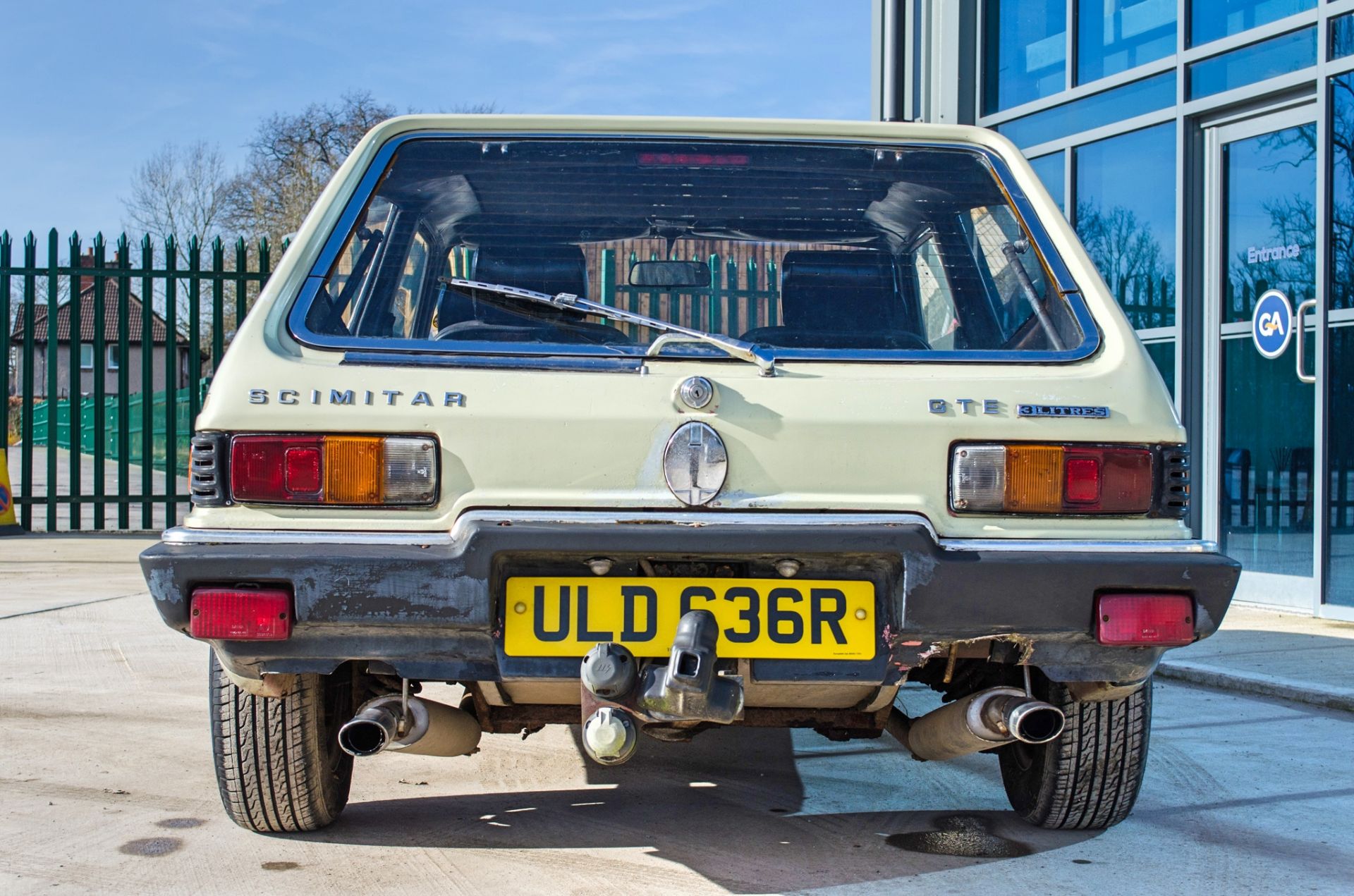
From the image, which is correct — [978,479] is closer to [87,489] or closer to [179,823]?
[179,823]

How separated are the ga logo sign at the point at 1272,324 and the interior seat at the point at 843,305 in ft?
19.2

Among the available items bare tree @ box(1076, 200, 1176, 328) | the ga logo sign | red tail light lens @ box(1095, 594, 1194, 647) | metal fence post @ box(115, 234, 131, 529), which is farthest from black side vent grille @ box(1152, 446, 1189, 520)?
metal fence post @ box(115, 234, 131, 529)

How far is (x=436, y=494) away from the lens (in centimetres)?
279

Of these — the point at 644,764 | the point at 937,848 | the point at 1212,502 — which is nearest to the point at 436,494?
the point at 937,848

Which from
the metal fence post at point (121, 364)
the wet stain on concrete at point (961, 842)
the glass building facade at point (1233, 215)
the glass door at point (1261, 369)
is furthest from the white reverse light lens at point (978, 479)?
the metal fence post at point (121, 364)

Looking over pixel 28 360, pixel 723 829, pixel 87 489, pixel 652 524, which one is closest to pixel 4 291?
pixel 28 360

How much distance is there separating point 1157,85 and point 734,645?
7.97 meters

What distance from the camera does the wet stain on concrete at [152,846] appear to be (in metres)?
3.37

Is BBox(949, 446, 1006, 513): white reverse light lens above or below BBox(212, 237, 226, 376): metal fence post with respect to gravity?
below

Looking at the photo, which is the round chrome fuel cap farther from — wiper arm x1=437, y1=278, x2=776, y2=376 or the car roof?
the car roof

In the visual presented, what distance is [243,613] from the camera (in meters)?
2.70

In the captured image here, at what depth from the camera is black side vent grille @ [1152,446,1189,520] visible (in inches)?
113

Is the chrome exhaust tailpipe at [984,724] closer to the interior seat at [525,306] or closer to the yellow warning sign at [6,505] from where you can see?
the interior seat at [525,306]

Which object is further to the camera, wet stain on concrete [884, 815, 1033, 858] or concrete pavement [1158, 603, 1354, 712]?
concrete pavement [1158, 603, 1354, 712]
